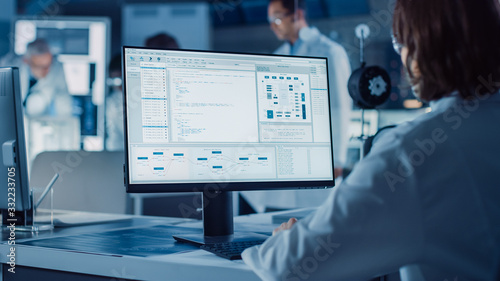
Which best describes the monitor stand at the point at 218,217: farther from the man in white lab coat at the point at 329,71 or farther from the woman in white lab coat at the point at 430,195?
the man in white lab coat at the point at 329,71

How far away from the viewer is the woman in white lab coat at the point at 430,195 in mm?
783

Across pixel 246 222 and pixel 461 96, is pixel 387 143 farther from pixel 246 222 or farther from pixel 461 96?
pixel 246 222

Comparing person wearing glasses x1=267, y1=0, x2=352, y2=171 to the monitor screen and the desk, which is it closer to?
the monitor screen

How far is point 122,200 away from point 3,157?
0.90m

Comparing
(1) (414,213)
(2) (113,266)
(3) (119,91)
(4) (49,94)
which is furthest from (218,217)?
(4) (49,94)

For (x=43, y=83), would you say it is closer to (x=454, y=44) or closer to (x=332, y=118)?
(x=332, y=118)

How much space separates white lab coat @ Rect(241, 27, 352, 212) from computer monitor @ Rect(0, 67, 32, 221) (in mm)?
1670

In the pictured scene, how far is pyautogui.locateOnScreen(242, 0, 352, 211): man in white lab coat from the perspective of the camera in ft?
9.93

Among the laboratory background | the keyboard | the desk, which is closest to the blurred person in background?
the laboratory background

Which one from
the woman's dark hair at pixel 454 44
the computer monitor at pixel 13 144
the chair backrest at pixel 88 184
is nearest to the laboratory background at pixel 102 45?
the chair backrest at pixel 88 184

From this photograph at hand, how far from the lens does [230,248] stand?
1146 millimetres

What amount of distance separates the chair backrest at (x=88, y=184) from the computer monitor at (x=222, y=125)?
107 centimetres

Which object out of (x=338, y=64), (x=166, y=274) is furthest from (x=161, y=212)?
(x=166, y=274)

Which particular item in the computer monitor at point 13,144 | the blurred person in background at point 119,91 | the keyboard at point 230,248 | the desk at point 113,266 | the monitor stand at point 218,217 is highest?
the blurred person in background at point 119,91
